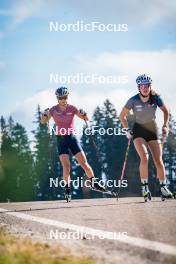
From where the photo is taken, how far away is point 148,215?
7164mm

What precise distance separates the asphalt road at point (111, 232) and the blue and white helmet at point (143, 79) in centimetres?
276

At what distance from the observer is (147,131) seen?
10102 mm

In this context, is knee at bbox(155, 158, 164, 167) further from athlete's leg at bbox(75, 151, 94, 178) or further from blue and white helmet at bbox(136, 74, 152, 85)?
blue and white helmet at bbox(136, 74, 152, 85)

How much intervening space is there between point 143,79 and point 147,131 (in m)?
1.28

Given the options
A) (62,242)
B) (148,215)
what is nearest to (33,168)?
(148,215)

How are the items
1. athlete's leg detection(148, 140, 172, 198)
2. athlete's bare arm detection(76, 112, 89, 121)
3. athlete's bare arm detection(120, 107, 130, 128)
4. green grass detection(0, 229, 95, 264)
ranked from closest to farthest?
1. green grass detection(0, 229, 95, 264)
2. athlete's leg detection(148, 140, 172, 198)
3. athlete's bare arm detection(120, 107, 130, 128)
4. athlete's bare arm detection(76, 112, 89, 121)

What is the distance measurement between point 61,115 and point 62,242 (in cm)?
567

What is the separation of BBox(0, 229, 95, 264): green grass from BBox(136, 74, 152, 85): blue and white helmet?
5.10 m

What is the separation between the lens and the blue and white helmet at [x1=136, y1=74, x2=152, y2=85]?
30.4 feet

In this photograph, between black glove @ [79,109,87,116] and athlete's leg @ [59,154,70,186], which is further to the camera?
athlete's leg @ [59,154,70,186]

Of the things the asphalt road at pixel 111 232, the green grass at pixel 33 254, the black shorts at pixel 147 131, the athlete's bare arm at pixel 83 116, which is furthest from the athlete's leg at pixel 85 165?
the green grass at pixel 33 254

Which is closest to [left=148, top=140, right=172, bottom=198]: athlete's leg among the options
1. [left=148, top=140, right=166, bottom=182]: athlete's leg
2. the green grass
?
[left=148, top=140, right=166, bottom=182]: athlete's leg

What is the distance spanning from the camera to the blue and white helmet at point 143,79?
9254 millimetres

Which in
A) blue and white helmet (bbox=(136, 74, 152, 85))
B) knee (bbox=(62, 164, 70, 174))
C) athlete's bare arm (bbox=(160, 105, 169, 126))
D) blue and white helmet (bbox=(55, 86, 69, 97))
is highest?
blue and white helmet (bbox=(136, 74, 152, 85))
